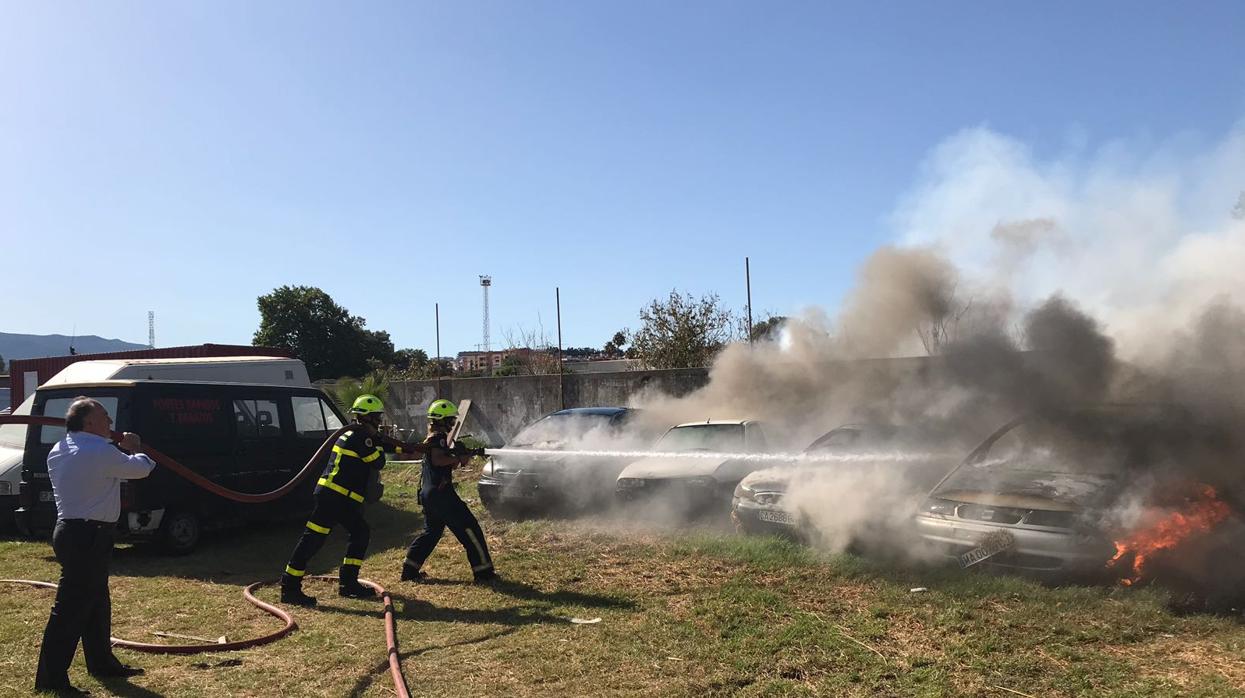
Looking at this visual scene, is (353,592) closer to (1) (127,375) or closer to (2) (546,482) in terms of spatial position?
(2) (546,482)

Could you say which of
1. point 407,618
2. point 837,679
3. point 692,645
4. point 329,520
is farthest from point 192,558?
point 837,679

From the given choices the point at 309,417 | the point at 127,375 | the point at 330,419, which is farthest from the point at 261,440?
the point at 127,375

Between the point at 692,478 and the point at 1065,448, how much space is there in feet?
12.6

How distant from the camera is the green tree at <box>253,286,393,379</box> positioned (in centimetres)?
4975

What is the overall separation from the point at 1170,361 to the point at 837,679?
5.59m

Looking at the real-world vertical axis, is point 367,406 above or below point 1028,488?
above

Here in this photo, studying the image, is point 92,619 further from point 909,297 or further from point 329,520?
point 909,297

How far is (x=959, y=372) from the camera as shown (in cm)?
937

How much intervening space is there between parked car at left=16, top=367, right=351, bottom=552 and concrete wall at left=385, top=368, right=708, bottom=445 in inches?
297

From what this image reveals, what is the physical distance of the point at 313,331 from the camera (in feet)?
165

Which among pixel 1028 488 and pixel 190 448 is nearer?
pixel 1028 488

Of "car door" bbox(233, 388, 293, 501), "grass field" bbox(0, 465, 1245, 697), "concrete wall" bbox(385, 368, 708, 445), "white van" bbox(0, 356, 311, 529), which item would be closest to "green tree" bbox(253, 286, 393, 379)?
"concrete wall" bbox(385, 368, 708, 445)

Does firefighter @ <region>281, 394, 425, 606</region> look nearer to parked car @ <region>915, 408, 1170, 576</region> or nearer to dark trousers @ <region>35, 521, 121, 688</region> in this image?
dark trousers @ <region>35, 521, 121, 688</region>

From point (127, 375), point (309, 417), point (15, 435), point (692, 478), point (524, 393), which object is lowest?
point (692, 478)
